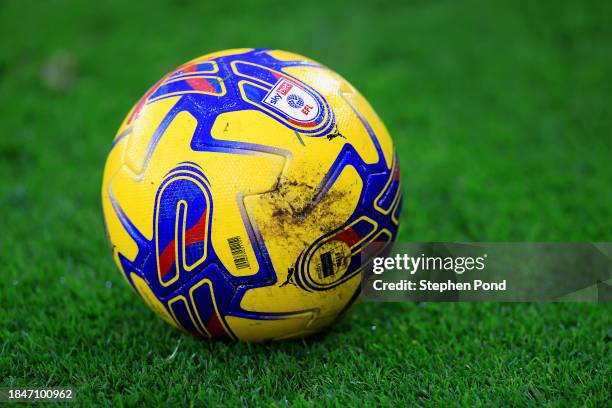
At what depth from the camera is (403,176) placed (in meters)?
4.60

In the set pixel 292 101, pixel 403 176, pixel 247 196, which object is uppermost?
pixel 292 101

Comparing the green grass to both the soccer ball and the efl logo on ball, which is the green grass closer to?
the soccer ball

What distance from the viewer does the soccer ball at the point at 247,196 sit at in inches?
95.3

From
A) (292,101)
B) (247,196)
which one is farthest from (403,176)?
(247,196)

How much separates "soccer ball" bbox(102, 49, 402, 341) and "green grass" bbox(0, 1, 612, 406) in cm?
31

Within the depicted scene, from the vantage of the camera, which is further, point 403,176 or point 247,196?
point 403,176

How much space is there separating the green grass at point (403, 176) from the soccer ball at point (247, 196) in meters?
0.31

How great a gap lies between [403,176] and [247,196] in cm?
238

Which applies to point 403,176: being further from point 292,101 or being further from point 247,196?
point 247,196

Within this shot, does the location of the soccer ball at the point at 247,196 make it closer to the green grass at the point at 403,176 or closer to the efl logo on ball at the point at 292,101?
the efl logo on ball at the point at 292,101

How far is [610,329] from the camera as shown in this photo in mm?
2955

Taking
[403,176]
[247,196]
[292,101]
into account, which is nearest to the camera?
[247,196]

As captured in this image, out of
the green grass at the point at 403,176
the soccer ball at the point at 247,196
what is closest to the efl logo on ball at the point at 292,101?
the soccer ball at the point at 247,196

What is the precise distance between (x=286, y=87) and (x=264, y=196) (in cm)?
46
